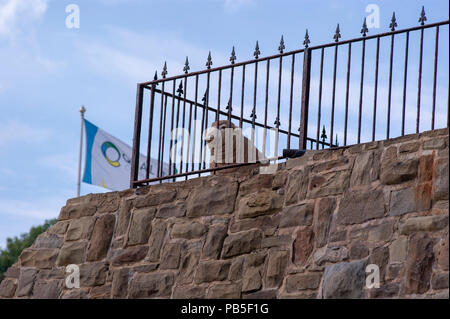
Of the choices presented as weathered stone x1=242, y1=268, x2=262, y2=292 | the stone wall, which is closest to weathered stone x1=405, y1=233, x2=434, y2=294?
the stone wall

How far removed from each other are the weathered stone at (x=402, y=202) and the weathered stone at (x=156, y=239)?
7.74ft

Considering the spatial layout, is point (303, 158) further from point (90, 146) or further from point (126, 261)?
point (90, 146)

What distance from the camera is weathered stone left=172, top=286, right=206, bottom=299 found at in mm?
7773

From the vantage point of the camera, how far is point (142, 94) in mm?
9180

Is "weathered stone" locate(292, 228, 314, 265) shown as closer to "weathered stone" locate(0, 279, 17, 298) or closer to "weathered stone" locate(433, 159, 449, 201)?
"weathered stone" locate(433, 159, 449, 201)

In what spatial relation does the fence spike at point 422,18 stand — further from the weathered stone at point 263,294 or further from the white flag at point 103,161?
the white flag at point 103,161

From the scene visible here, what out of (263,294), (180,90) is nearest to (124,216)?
(180,90)

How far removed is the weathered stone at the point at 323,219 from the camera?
23.4 feet

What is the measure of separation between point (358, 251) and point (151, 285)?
215 cm

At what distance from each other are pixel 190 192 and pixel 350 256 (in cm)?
195

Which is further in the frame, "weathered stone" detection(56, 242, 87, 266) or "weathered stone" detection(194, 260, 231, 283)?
"weathered stone" detection(56, 242, 87, 266)

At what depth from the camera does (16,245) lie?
104 ft

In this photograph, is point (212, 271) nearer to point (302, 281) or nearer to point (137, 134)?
point (302, 281)

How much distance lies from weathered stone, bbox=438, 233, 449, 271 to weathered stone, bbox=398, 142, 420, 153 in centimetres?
79
